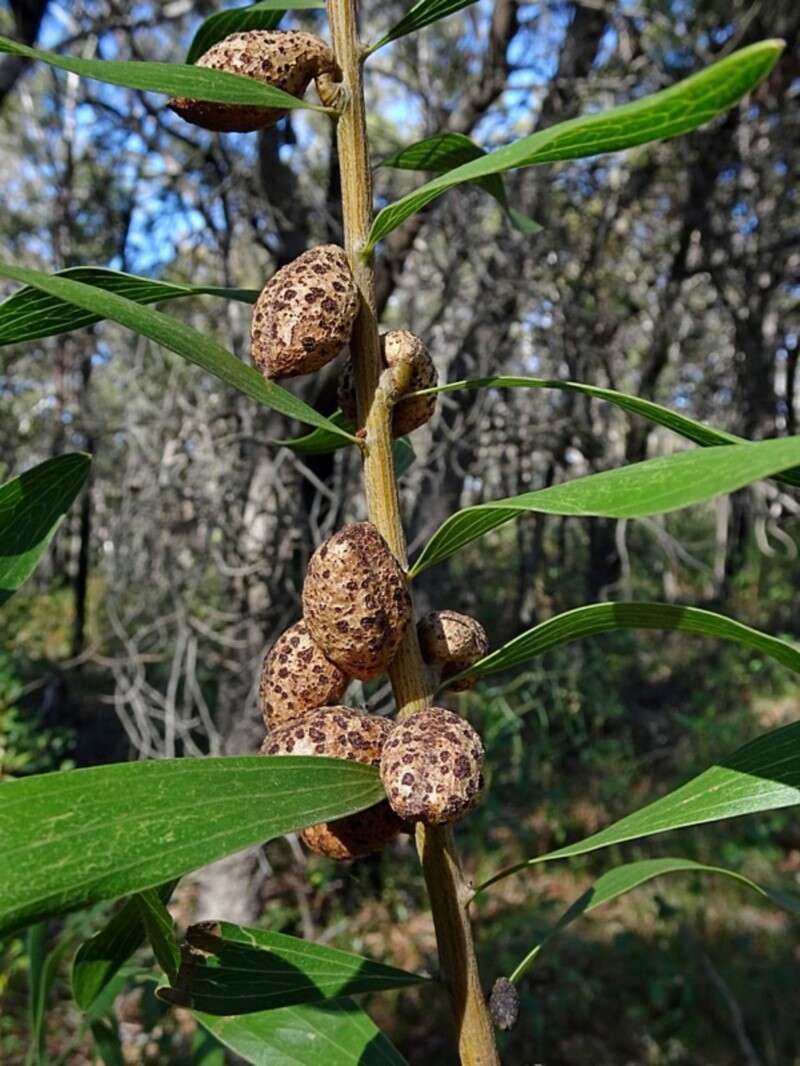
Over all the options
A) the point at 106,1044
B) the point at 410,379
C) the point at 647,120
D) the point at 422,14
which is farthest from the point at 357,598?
the point at 106,1044

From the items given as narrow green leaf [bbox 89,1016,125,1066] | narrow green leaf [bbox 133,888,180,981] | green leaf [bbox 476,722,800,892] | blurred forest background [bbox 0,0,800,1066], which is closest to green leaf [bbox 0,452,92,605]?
narrow green leaf [bbox 133,888,180,981]

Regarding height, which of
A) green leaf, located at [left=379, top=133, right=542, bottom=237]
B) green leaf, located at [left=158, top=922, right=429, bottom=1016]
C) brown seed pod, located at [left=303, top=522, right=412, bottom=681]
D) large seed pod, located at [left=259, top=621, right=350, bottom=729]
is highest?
green leaf, located at [left=379, top=133, right=542, bottom=237]

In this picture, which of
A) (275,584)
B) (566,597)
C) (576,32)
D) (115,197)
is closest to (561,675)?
(566,597)

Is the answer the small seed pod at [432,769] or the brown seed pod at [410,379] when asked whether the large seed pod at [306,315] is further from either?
the small seed pod at [432,769]

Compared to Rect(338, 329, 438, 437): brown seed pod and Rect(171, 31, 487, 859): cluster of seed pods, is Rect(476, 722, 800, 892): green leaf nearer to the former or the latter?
Rect(171, 31, 487, 859): cluster of seed pods

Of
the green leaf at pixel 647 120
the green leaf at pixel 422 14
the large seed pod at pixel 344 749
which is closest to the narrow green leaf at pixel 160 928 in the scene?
the large seed pod at pixel 344 749

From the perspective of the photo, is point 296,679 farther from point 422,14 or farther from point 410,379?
point 422,14
